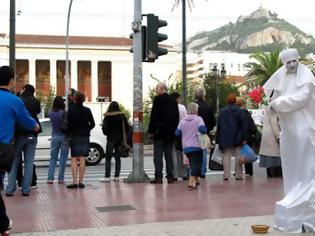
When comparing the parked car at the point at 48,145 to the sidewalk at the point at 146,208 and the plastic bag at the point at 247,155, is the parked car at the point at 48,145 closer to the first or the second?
the sidewalk at the point at 146,208

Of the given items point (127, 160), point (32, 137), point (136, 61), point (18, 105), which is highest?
point (136, 61)

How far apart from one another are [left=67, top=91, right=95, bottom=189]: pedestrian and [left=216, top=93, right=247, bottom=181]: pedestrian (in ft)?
9.13

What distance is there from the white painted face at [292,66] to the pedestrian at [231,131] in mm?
5407

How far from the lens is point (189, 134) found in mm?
10961

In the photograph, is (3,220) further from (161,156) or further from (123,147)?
(123,147)

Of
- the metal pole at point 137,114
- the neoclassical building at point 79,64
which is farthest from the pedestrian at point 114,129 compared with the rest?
the neoclassical building at point 79,64

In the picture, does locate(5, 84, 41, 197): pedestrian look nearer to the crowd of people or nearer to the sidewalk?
the crowd of people

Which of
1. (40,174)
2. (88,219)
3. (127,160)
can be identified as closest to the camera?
(88,219)

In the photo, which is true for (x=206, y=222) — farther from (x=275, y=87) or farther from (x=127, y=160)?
(x=127, y=160)

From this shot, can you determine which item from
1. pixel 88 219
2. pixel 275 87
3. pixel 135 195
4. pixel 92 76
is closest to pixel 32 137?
pixel 135 195

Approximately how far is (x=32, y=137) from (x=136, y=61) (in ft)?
10.2

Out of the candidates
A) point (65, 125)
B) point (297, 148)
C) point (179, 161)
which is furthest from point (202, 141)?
point (297, 148)

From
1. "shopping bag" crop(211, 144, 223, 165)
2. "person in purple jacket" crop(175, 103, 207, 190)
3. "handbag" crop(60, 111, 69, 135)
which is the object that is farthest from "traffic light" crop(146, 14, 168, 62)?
"shopping bag" crop(211, 144, 223, 165)

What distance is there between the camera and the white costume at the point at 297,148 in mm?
6691
